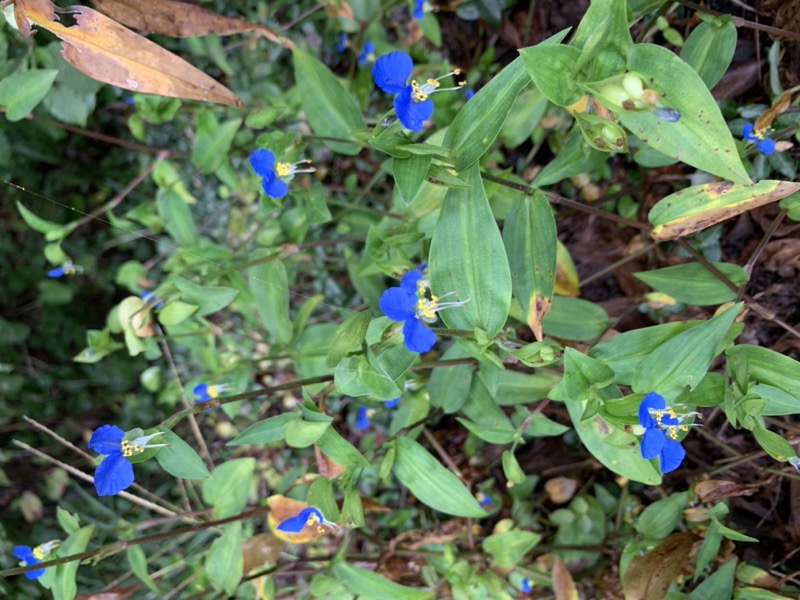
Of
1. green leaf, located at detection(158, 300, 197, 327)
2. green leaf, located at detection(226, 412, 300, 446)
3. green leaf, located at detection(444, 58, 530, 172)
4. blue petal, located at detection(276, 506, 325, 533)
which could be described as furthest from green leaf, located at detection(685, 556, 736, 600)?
green leaf, located at detection(158, 300, 197, 327)

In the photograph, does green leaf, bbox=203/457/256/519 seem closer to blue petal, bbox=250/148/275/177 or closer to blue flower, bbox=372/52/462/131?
blue petal, bbox=250/148/275/177

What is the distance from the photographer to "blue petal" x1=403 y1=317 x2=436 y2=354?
1818 mm

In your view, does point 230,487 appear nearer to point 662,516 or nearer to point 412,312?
Answer: point 412,312

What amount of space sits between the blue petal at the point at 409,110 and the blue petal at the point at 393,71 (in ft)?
0.10

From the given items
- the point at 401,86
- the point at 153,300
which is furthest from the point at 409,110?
the point at 153,300

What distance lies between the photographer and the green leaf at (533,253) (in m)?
2.22

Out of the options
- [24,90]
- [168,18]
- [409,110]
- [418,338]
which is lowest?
[418,338]

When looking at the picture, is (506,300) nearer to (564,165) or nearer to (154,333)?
(564,165)

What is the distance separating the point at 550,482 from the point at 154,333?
83.4 inches

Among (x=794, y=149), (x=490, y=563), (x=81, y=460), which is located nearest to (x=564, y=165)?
(x=794, y=149)

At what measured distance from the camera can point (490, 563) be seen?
2.96 metres

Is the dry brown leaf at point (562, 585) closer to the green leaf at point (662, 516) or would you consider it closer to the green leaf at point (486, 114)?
the green leaf at point (662, 516)

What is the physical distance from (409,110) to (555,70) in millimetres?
433

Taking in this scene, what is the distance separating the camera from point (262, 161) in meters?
2.27
